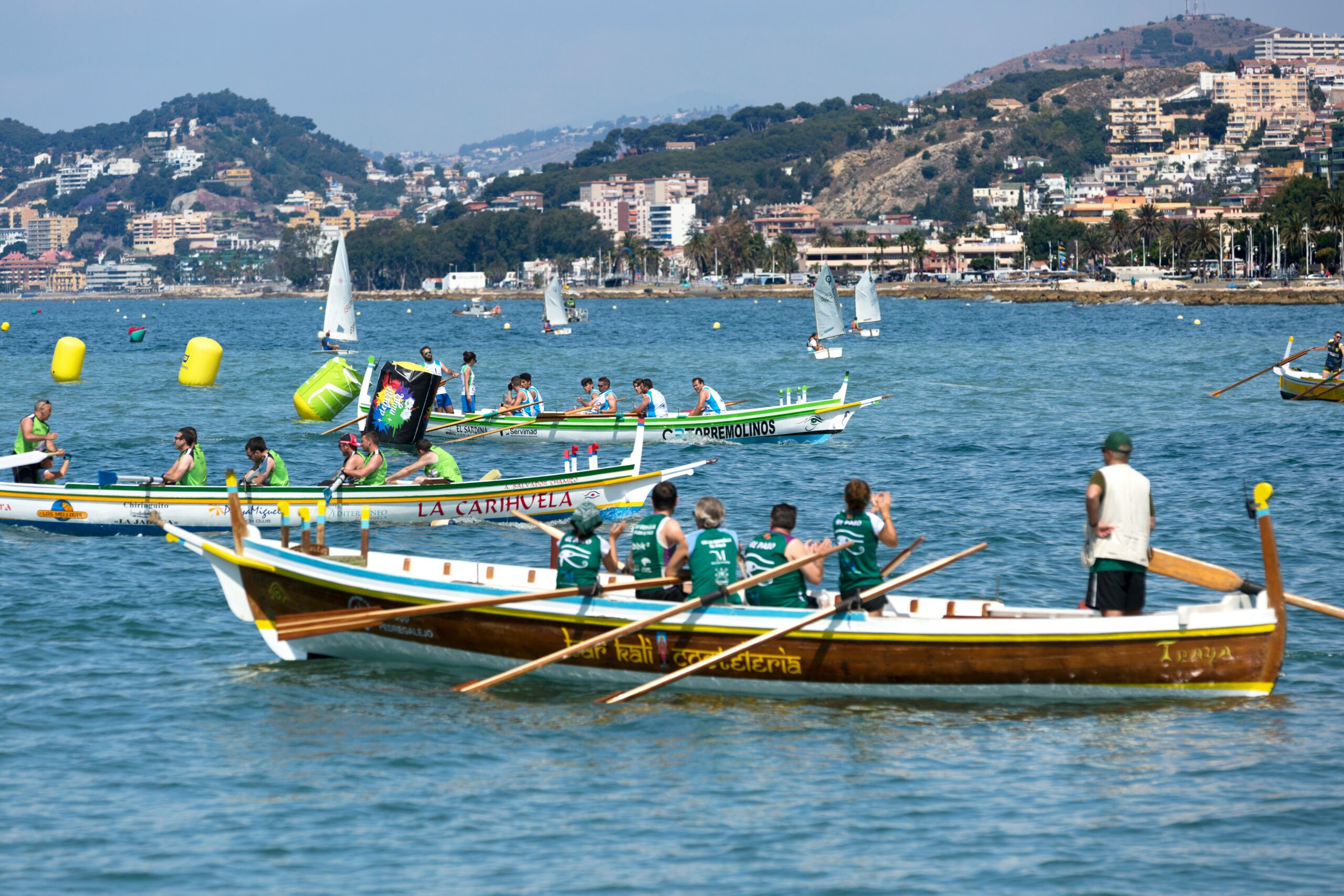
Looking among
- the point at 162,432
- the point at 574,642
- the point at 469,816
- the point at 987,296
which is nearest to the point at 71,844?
the point at 469,816

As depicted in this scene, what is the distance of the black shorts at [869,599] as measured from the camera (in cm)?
1347

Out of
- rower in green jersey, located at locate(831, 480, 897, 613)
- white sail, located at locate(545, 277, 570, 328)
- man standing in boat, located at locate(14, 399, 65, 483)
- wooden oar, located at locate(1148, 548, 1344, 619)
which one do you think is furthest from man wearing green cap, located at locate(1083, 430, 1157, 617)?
white sail, located at locate(545, 277, 570, 328)

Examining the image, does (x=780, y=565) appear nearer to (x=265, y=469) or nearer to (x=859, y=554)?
(x=859, y=554)

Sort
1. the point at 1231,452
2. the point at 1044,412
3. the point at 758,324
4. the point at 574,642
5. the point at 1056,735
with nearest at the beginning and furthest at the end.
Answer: the point at 1056,735 < the point at 574,642 < the point at 1231,452 < the point at 1044,412 < the point at 758,324

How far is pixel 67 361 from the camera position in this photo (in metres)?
60.8

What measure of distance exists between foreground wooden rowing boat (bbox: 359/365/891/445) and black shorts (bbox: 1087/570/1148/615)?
19641mm

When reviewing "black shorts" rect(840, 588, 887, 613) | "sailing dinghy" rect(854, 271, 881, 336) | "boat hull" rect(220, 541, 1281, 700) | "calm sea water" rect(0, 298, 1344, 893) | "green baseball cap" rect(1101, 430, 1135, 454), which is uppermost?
"sailing dinghy" rect(854, 271, 881, 336)

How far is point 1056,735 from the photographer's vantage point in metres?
13.0

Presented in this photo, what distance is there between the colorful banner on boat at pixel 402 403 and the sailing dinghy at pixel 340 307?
37.6 metres

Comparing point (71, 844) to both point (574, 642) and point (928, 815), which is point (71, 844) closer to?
point (574, 642)

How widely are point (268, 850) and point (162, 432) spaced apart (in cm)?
3102

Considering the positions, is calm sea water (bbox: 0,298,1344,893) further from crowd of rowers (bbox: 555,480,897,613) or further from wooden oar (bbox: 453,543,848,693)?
crowd of rowers (bbox: 555,480,897,613)

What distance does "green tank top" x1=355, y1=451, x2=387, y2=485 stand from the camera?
74.9ft

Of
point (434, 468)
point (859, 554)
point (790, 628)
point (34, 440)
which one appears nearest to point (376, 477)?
point (434, 468)
